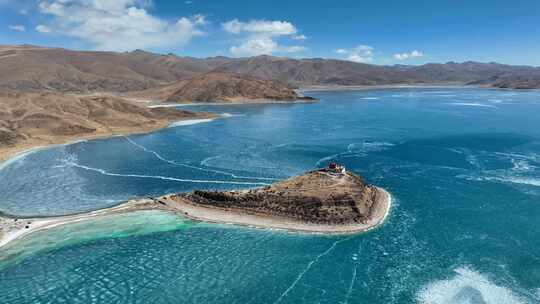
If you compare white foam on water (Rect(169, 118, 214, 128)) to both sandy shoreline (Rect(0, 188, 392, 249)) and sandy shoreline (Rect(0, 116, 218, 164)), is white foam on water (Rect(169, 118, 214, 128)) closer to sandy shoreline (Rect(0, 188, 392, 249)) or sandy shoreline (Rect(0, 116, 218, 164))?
sandy shoreline (Rect(0, 116, 218, 164))

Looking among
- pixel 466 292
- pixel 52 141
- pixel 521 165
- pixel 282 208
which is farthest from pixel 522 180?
pixel 52 141

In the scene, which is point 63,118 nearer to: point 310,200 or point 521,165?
point 310,200

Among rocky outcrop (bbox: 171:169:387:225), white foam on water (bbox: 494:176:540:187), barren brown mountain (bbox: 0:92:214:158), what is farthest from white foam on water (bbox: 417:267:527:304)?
barren brown mountain (bbox: 0:92:214:158)

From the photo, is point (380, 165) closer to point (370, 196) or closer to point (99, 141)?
point (370, 196)

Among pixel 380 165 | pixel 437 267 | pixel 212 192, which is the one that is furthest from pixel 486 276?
pixel 380 165

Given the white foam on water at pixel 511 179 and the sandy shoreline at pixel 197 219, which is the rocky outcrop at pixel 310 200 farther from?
the white foam on water at pixel 511 179

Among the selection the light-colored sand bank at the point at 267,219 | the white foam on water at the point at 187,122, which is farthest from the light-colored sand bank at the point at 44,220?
the white foam on water at the point at 187,122
